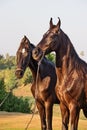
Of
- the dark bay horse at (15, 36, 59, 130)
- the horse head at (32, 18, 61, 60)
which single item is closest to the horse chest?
the horse head at (32, 18, 61, 60)

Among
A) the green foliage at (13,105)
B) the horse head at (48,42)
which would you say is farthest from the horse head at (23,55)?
the green foliage at (13,105)

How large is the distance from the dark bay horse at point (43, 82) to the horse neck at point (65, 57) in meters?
1.01

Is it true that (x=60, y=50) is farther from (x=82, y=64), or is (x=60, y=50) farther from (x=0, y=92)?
(x=0, y=92)

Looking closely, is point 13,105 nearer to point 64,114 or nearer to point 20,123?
point 20,123

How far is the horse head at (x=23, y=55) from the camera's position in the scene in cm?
823

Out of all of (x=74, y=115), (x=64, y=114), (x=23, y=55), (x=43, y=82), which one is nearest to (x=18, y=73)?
(x=23, y=55)

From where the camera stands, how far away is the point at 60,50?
7461 mm

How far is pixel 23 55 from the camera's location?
8.38 m

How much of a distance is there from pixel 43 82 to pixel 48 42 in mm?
1758

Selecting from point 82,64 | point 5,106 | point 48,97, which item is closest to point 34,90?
point 48,97

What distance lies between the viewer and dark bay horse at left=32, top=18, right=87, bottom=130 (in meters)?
7.30

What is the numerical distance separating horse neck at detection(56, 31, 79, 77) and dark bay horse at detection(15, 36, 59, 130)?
1014mm

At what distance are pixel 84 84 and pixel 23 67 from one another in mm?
1375

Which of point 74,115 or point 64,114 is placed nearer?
point 74,115
